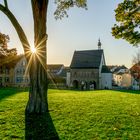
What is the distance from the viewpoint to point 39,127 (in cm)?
1023

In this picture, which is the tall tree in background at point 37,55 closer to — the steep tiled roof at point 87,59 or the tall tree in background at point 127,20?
the tall tree in background at point 127,20

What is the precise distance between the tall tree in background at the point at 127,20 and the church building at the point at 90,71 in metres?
61.0

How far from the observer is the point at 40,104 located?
1260 centimetres

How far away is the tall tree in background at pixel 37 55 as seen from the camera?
12.5m

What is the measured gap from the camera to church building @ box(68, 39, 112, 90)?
78812 millimetres

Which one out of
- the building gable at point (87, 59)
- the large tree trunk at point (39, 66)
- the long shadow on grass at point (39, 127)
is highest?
the building gable at point (87, 59)

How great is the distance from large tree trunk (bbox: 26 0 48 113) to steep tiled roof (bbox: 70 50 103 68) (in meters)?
66.3

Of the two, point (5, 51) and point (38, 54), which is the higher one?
point (5, 51)

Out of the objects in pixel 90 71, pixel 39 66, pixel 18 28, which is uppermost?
pixel 90 71

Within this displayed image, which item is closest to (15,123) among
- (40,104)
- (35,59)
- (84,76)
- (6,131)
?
(6,131)

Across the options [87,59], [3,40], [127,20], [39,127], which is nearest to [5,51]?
[3,40]

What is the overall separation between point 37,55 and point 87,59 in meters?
68.0

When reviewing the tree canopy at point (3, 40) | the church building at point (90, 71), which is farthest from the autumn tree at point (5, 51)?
the church building at point (90, 71)

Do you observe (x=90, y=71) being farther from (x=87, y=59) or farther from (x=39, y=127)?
(x=39, y=127)
